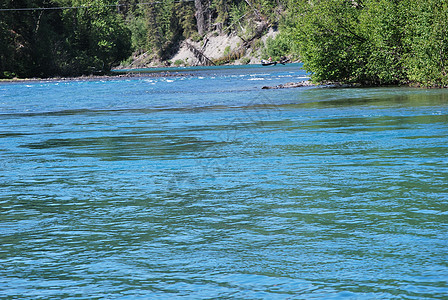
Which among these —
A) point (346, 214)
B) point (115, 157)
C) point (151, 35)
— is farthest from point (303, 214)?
point (151, 35)

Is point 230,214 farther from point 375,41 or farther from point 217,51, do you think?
point 217,51

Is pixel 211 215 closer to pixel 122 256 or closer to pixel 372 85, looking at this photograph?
pixel 122 256

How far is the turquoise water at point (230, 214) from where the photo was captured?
596cm

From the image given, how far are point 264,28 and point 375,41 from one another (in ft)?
417

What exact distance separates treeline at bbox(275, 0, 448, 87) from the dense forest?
6cm

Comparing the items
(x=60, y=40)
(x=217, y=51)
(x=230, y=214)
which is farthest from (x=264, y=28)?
(x=230, y=214)

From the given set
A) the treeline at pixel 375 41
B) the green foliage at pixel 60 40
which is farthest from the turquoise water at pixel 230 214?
the green foliage at pixel 60 40

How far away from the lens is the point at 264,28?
162000 millimetres

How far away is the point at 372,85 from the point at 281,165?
30.3 meters

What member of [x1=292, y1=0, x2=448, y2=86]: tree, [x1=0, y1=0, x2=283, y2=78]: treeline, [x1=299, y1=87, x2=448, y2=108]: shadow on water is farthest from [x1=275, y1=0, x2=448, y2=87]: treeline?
[x1=0, y1=0, x2=283, y2=78]: treeline

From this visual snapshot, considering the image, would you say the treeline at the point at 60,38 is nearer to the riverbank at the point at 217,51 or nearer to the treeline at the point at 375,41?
the treeline at the point at 375,41

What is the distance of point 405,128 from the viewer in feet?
58.0

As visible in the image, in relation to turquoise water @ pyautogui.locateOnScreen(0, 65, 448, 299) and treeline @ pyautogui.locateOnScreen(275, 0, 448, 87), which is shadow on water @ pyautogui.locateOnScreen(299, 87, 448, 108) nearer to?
treeline @ pyautogui.locateOnScreen(275, 0, 448, 87)

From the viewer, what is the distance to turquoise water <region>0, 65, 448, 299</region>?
19.6ft
